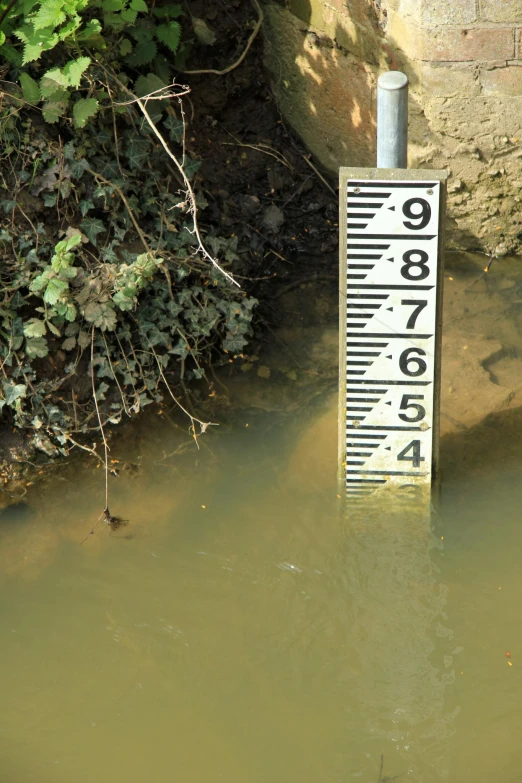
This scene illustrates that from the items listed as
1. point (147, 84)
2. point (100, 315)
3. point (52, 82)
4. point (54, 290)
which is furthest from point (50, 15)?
point (100, 315)

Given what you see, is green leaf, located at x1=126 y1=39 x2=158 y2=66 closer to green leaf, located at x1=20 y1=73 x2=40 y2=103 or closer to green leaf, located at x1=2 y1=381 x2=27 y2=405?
A: green leaf, located at x1=20 y1=73 x2=40 y2=103

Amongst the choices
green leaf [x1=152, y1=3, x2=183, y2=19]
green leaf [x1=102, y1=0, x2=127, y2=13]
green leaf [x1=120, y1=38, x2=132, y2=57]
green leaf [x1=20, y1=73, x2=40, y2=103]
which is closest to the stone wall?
green leaf [x1=152, y1=3, x2=183, y2=19]

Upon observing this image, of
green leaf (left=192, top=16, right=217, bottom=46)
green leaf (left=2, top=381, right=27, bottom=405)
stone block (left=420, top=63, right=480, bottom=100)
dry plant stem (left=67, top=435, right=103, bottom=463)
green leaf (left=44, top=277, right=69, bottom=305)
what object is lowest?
dry plant stem (left=67, top=435, right=103, bottom=463)

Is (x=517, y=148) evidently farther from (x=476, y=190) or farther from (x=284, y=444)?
(x=284, y=444)

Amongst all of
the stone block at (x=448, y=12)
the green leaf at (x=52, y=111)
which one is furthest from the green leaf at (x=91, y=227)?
the stone block at (x=448, y=12)

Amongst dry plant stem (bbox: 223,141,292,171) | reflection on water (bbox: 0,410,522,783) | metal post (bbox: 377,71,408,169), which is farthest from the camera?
dry plant stem (bbox: 223,141,292,171)

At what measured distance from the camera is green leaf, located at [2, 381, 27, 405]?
3.69 m

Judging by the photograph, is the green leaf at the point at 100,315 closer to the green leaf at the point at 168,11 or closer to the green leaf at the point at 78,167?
the green leaf at the point at 78,167

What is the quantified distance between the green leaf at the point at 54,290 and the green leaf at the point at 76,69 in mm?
828

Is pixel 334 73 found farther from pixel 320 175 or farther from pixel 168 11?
pixel 168 11

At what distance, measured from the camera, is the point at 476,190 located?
177 inches

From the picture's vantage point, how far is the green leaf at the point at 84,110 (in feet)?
12.4

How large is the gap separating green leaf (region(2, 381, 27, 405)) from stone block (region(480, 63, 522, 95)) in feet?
8.34

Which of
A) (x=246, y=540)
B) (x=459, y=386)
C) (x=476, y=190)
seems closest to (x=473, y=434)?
(x=459, y=386)
